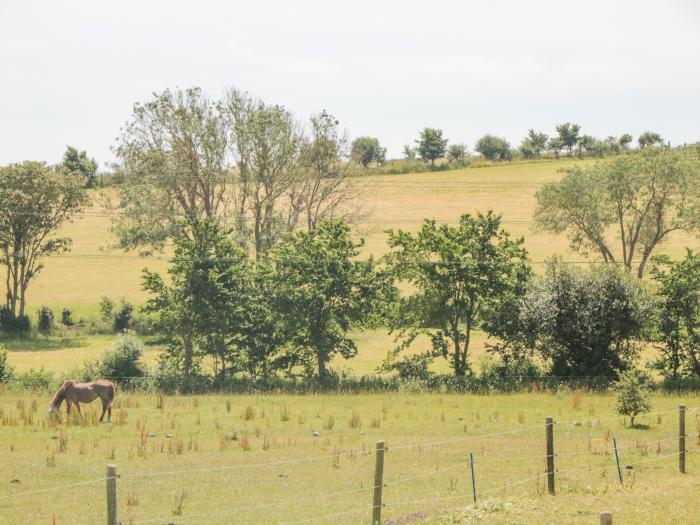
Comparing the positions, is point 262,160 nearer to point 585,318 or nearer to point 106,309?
point 106,309

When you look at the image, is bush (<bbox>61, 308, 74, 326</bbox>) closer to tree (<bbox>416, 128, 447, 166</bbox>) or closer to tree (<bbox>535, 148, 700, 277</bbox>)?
tree (<bbox>535, 148, 700, 277</bbox>)

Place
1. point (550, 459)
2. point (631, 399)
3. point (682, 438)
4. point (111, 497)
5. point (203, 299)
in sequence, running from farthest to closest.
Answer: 1. point (203, 299)
2. point (631, 399)
3. point (682, 438)
4. point (550, 459)
5. point (111, 497)

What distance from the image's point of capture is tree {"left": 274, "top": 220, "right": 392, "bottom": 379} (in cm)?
4312

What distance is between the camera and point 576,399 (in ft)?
111

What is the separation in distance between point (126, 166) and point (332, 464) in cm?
4598

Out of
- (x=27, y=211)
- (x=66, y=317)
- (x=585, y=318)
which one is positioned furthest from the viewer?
(x=66, y=317)

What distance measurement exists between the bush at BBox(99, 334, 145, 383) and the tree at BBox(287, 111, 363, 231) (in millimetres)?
26195

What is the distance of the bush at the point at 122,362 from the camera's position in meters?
42.3

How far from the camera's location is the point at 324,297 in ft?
140

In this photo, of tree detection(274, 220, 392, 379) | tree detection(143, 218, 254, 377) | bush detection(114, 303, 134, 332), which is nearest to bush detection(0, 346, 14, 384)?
tree detection(143, 218, 254, 377)

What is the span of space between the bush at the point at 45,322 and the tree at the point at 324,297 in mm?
27726

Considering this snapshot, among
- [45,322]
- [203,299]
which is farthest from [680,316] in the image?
[45,322]

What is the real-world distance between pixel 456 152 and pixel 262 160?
344ft

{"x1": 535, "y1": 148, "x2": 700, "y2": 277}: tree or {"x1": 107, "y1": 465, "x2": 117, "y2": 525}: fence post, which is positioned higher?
{"x1": 535, "y1": 148, "x2": 700, "y2": 277}: tree
